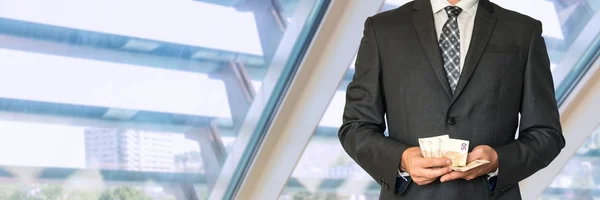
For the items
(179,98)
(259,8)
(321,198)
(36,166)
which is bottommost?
(321,198)

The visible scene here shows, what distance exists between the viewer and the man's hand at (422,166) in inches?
77.4

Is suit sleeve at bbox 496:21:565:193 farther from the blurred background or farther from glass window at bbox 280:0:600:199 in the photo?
glass window at bbox 280:0:600:199

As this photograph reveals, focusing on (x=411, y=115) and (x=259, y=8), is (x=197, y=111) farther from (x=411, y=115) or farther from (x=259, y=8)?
(x=411, y=115)

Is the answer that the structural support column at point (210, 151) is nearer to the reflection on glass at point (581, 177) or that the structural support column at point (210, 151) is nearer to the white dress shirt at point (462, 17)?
the white dress shirt at point (462, 17)

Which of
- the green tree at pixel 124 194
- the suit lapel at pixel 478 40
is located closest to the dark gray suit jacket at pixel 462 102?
the suit lapel at pixel 478 40

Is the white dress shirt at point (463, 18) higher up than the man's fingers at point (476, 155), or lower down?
higher up

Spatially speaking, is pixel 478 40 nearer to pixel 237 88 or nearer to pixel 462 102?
pixel 462 102

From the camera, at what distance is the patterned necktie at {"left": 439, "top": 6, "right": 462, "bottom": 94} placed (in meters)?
2.14

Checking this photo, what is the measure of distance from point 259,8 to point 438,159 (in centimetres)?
193

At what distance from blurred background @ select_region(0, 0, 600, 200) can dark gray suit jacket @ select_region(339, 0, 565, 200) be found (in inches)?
55.6

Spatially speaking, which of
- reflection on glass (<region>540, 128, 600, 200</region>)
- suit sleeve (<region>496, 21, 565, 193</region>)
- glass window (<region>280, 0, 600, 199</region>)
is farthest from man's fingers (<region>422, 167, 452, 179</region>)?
reflection on glass (<region>540, 128, 600, 200</region>)

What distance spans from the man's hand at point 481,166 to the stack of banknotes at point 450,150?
0.06ft

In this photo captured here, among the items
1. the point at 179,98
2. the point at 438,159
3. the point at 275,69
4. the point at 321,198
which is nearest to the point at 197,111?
the point at 179,98

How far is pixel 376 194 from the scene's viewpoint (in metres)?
5.12
